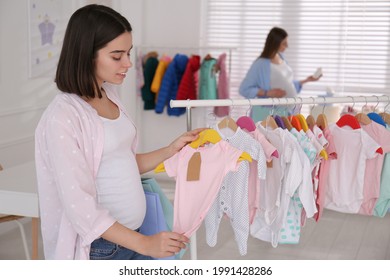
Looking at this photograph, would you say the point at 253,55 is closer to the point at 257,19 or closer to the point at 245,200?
the point at 257,19

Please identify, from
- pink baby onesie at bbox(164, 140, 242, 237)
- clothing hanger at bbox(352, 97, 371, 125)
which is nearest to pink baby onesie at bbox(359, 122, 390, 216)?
clothing hanger at bbox(352, 97, 371, 125)

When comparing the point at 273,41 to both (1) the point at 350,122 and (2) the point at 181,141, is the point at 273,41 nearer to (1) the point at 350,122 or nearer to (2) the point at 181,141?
(1) the point at 350,122

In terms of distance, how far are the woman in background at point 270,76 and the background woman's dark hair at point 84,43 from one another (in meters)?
3.54

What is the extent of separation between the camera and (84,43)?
1.66 meters

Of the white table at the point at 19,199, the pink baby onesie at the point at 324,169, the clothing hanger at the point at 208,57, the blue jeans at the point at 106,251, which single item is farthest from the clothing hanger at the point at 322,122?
the clothing hanger at the point at 208,57

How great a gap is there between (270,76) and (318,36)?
111cm

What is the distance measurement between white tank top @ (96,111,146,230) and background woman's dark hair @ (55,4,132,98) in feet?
0.48

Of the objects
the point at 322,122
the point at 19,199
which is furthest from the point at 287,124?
the point at 19,199

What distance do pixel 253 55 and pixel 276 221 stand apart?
3.98m

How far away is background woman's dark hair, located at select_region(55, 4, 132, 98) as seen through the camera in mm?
1662

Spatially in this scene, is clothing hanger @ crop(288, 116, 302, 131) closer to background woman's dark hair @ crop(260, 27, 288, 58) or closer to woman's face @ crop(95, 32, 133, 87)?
woman's face @ crop(95, 32, 133, 87)

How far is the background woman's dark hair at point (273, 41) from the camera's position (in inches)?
205

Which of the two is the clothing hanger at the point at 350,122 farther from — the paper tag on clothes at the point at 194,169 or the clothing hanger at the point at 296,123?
the paper tag on clothes at the point at 194,169

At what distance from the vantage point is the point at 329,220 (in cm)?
493
